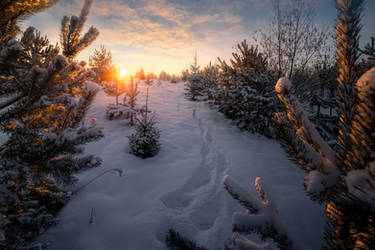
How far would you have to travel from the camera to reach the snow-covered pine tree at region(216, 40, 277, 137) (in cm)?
534

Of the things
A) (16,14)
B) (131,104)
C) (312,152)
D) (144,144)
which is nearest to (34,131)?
(16,14)

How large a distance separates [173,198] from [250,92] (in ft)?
15.0

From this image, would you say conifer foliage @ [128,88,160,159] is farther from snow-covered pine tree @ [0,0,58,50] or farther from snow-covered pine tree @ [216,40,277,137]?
snow-covered pine tree @ [216,40,277,137]

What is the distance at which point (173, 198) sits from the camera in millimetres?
2420

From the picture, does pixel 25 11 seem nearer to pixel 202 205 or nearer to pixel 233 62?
pixel 202 205

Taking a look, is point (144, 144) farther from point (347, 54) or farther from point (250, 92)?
point (250, 92)

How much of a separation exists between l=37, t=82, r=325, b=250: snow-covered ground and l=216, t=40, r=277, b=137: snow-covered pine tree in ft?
4.33

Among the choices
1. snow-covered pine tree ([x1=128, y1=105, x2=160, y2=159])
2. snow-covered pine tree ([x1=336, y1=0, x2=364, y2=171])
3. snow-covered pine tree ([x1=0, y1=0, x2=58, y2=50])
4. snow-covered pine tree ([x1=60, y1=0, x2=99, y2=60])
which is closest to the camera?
snow-covered pine tree ([x1=336, y1=0, x2=364, y2=171])

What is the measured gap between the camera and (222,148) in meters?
4.20

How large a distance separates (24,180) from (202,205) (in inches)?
79.7

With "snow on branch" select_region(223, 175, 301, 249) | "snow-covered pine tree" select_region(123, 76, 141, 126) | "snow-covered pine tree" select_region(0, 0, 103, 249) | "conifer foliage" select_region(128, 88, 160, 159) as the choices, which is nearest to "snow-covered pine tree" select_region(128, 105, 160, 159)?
"conifer foliage" select_region(128, 88, 160, 159)

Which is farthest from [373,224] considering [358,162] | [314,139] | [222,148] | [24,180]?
[222,148]

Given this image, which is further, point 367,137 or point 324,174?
point 324,174

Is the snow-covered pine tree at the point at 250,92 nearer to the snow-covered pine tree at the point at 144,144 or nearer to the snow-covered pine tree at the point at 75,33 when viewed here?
the snow-covered pine tree at the point at 144,144
